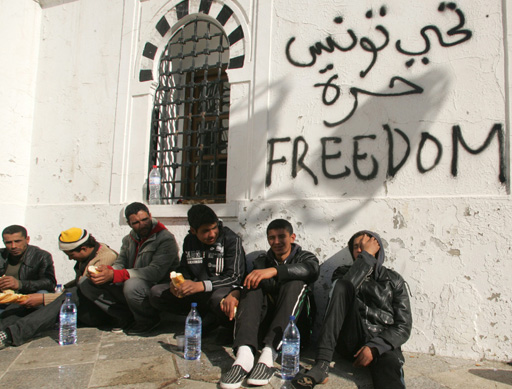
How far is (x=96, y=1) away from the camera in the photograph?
19.0 ft

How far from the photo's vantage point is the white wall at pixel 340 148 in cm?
365

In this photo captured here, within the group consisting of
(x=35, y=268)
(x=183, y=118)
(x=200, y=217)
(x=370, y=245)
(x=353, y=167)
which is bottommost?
(x=35, y=268)

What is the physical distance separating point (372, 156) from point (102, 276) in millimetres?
2702

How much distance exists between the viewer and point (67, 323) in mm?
3932

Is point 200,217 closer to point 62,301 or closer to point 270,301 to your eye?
point 270,301

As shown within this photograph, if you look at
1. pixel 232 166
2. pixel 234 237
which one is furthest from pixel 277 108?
pixel 234 237

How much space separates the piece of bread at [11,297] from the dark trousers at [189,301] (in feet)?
3.79

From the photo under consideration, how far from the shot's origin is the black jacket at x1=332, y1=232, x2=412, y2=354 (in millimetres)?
3213

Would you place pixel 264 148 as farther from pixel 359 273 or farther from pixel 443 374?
pixel 443 374

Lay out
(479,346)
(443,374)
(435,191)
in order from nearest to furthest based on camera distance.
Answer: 1. (443,374)
2. (479,346)
3. (435,191)

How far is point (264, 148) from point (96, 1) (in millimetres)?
3259

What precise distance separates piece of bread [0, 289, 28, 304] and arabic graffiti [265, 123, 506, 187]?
2.50 meters

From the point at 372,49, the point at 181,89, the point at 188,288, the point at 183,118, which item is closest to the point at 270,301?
the point at 188,288

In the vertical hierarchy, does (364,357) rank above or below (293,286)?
below
